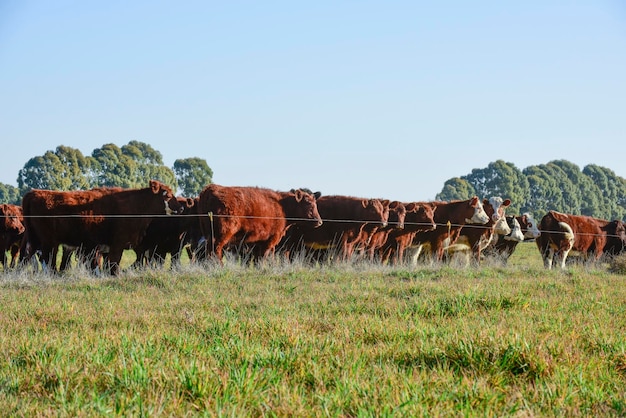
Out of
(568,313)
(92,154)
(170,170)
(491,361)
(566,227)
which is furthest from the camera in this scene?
(170,170)

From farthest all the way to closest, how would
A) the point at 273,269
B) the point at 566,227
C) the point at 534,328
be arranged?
the point at 566,227
the point at 273,269
the point at 534,328

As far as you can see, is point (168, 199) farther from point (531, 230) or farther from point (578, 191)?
point (578, 191)

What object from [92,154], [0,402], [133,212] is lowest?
[0,402]

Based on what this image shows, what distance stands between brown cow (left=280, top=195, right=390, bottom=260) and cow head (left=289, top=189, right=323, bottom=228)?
0.43 m

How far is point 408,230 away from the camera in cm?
2109

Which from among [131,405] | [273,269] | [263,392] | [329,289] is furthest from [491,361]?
[273,269]

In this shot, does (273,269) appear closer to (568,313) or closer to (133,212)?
(133,212)

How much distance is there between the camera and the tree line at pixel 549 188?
7612cm

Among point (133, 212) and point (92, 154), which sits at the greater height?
point (92, 154)

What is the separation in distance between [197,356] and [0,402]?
152 centimetres

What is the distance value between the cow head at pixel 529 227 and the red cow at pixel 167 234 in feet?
35.5

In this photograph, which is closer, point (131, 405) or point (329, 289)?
point (131, 405)

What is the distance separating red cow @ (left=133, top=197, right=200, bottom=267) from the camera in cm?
1766

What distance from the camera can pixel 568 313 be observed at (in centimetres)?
832
